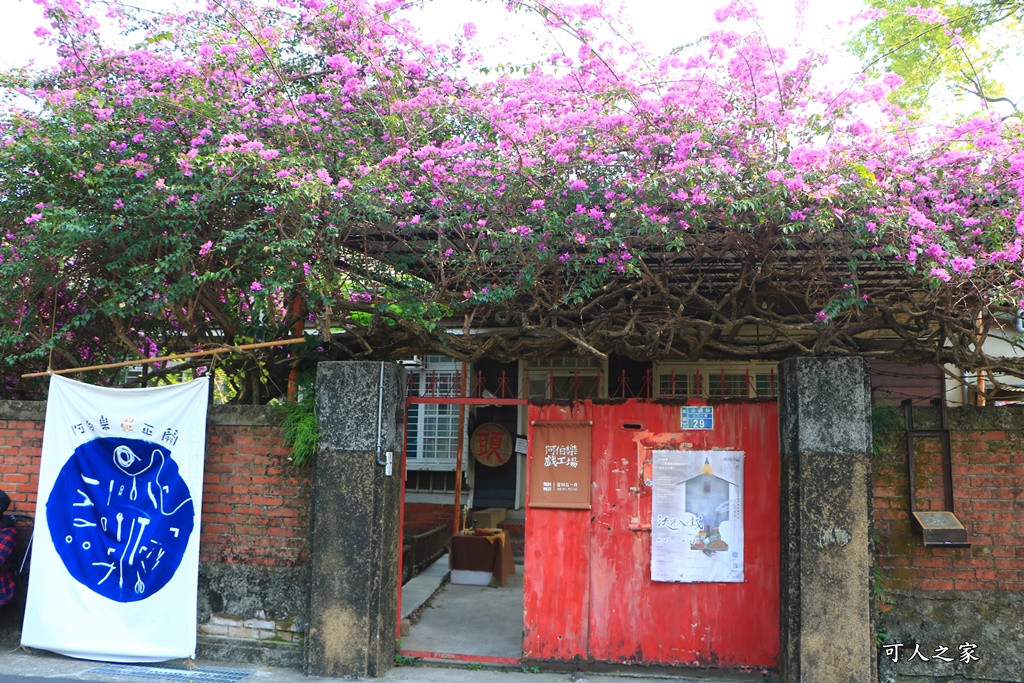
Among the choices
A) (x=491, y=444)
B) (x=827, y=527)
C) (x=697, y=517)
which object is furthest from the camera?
(x=491, y=444)

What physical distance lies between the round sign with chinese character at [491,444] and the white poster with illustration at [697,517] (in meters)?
5.70

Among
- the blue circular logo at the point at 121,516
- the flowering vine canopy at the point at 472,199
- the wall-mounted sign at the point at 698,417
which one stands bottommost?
the blue circular logo at the point at 121,516

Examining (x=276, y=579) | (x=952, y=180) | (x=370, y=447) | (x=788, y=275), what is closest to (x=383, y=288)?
(x=370, y=447)

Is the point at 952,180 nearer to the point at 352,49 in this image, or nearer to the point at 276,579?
the point at 352,49

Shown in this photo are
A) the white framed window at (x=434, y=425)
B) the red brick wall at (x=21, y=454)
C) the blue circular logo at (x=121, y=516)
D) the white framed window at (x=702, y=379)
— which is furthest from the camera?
the white framed window at (x=434, y=425)

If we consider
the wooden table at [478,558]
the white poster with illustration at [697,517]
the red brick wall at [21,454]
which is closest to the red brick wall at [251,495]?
the red brick wall at [21,454]

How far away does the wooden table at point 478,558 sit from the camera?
1077cm

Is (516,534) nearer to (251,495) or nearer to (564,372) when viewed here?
(564,372)

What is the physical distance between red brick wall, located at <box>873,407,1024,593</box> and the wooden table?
552 centimetres

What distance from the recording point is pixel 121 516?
23.3ft

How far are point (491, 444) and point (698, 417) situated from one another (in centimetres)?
601

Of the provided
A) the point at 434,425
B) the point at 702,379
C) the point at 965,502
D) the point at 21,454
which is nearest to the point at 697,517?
the point at 965,502

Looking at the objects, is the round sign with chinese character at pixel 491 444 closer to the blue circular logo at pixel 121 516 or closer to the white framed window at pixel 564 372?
the white framed window at pixel 564 372

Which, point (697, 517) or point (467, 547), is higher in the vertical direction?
point (697, 517)
